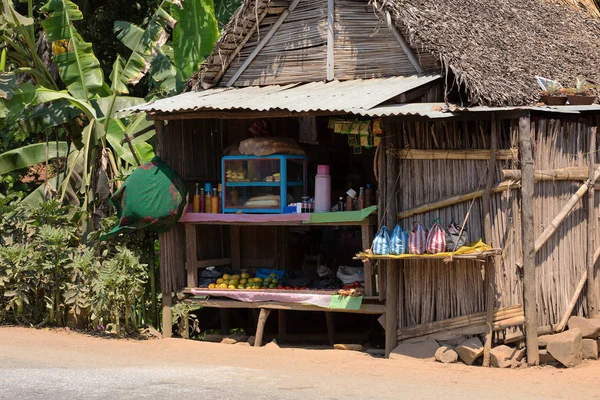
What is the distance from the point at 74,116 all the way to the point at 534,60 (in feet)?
20.1

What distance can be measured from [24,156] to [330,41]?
4.88 m

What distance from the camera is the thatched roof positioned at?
10164 mm

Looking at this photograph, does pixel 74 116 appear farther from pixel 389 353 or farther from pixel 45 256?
pixel 389 353

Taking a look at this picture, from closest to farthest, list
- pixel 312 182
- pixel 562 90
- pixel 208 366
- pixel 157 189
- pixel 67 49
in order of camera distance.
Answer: pixel 208 366, pixel 562 90, pixel 157 189, pixel 312 182, pixel 67 49

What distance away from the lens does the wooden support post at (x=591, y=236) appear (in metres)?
10.5

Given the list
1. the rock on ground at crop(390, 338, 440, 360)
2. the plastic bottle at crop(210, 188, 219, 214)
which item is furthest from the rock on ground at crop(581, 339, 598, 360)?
the plastic bottle at crop(210, 188, 219, 214)

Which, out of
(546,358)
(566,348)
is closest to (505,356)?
(546,358)

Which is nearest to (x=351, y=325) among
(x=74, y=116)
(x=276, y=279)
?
(x=276, y=279)

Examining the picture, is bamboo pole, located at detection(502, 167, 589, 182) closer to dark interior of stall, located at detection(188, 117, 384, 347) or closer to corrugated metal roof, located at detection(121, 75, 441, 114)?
corrugated metal roof, located at detection(121, 75, 441, 114)

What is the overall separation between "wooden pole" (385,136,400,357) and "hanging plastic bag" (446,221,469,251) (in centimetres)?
71

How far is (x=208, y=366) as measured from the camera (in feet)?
31.6

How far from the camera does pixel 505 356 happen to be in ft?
32.0

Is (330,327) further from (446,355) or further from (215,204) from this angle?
(446,355)

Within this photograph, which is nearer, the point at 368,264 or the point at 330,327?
the point at 368,264
